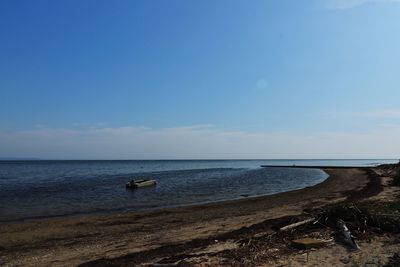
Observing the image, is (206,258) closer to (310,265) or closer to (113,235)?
(310,265)

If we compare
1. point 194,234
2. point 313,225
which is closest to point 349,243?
point 313,225

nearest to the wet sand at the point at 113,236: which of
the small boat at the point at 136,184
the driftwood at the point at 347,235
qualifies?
the driftwood at the point at 347,235

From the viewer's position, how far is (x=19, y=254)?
1148cm

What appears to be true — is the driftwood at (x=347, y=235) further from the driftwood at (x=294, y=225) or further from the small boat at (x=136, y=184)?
the small boat at (x=136, y=184)

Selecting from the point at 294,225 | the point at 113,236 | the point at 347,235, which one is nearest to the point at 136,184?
the point at 113,236

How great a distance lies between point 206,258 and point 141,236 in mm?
4833

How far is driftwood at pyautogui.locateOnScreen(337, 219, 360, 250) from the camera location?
33.4ft

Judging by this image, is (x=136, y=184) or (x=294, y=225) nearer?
(x=294, y=225)

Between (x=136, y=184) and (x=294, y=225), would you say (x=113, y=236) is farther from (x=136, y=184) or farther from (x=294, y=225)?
(x=136, y=184)

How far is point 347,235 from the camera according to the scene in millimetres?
10734

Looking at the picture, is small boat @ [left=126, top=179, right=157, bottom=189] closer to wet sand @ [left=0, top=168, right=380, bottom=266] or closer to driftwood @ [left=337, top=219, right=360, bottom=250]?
wet sand @ [left=0, top=168, right=380, bottom=266]

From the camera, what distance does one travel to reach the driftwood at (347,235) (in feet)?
33.4

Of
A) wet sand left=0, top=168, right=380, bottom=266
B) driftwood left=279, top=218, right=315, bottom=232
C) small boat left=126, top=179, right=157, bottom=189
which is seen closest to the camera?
wet sand left=0, top=168, right=380, bottom=266

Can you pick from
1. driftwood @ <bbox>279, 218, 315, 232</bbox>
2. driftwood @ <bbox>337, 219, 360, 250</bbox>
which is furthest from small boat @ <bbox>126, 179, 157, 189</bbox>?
driftwood @ <bbox>337, 219, 360, 250</bbox>
